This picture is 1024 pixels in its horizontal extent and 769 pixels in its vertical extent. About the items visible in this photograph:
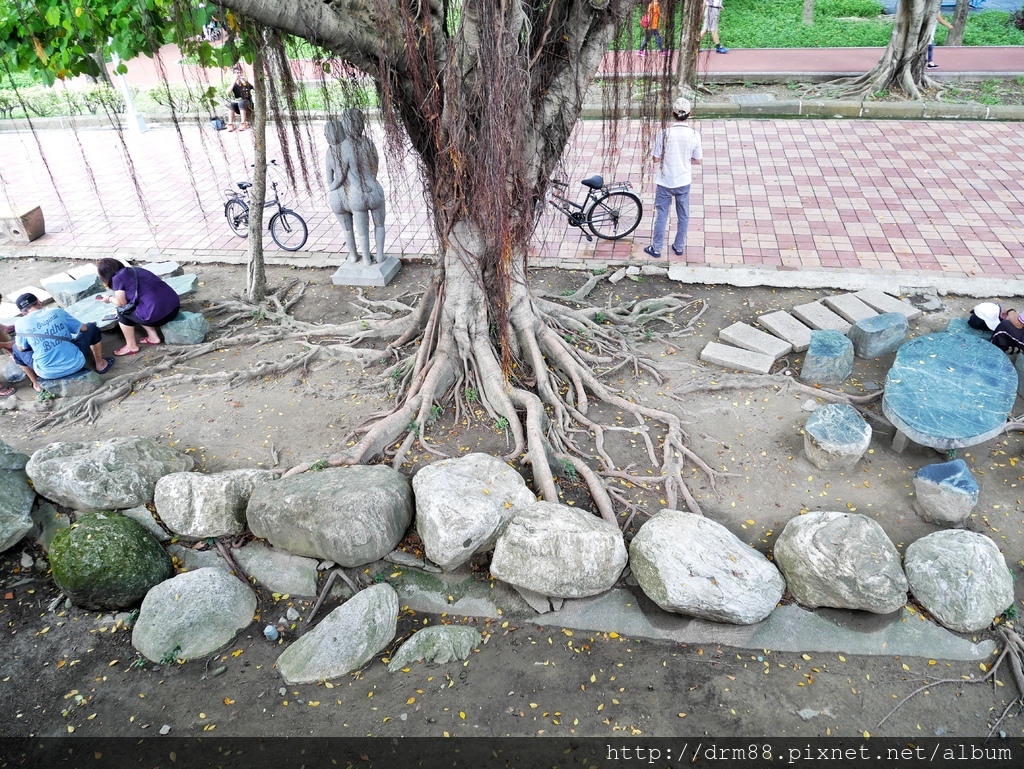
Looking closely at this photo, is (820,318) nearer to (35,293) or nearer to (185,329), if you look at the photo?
(185,329)

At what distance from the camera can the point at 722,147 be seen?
10.9 metres

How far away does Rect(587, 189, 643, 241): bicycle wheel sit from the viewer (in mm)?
8156

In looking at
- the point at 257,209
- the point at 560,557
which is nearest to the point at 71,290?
the point at 257,209

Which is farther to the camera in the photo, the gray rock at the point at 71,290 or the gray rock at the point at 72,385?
the gray rock at the point at 71,290

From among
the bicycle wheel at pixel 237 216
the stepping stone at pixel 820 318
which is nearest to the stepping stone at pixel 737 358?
the stepping stone at pixel 820 318

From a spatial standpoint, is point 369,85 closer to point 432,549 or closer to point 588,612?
point 432,549

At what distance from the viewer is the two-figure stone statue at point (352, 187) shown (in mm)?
6551

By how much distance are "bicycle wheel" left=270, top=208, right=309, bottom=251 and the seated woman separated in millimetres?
2238

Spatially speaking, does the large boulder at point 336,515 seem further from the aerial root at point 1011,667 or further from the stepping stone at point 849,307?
the stepping stone at point 849,307

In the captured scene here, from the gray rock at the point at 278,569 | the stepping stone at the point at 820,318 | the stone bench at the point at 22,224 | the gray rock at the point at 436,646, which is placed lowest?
the gray rock at the point at 436,646

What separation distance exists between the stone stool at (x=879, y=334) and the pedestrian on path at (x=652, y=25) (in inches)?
136

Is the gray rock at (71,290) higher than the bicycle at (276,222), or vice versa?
the bicycle at (276,222)

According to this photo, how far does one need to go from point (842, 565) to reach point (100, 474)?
202 inches

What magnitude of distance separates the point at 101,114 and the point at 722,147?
14.0m
